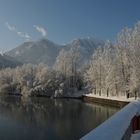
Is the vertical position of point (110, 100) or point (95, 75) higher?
point (95, 75)

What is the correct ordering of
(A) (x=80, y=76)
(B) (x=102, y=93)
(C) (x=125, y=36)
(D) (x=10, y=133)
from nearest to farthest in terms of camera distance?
(D) (x=10, y=133)
(C) (x=125, y=36)
(B) (x=102, y=93)
(A) (x=80, y=76)

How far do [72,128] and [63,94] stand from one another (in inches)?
2356

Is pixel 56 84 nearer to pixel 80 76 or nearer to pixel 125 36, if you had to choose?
pixel 80 76

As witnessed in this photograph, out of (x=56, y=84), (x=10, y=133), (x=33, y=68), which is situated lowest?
(x=10, y=133)

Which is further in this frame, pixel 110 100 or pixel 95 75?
pixel 95 75

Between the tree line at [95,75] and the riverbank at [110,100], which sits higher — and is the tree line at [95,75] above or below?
above

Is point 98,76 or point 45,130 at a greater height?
point 98,76

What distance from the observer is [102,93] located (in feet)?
279

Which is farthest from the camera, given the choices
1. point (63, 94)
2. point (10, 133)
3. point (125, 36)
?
point (63, 94)

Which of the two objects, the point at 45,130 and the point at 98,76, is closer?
the point at 45,130

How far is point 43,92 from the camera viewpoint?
3868 inches

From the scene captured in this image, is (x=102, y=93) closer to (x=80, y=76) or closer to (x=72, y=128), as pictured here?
(x=80, y=76)

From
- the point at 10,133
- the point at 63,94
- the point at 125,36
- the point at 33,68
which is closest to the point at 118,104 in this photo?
the point at 125,36

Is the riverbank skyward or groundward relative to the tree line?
groundward
